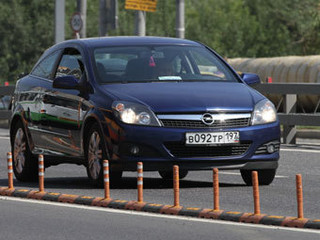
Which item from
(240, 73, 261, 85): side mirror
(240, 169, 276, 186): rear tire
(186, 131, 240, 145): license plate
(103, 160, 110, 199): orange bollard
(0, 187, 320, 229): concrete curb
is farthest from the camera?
(240, 73, 261, 85): side mirror

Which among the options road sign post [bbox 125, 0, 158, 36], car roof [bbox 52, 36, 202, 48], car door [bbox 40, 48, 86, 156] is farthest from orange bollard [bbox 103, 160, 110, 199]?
road sign post [bbox 125, 0, 158, 36]

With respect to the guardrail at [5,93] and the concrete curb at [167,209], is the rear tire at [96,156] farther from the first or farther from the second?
the guardrail at [5,93]

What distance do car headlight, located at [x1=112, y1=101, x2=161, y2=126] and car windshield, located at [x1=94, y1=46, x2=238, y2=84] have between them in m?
0.80

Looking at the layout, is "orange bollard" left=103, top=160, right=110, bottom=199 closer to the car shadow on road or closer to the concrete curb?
the concrete curb

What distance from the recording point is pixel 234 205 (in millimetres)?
10680

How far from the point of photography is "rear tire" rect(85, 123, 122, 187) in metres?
12.1

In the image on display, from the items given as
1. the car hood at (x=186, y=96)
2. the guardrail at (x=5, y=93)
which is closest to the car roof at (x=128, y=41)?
the car hood at (x=186, y=96)

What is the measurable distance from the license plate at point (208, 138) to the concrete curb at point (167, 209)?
1.27m

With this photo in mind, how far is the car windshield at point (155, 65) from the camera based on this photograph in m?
12.8

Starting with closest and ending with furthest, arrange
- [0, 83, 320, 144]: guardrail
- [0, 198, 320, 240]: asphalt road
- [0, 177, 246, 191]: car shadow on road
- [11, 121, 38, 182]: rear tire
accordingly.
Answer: [0, 198, 320, 240]: asphalt road < [0, 177, 246, 191]: car shadow on road < [11, 121, 38, 182]: rear tire < [0, 83, 320, 144]: guardrail

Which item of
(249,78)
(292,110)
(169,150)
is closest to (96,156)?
(169,150)

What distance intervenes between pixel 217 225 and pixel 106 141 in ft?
9.62

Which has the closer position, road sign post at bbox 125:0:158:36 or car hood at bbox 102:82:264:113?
car hood at bbox 102:82:264:113

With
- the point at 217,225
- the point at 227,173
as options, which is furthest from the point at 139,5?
the point at 217,225
